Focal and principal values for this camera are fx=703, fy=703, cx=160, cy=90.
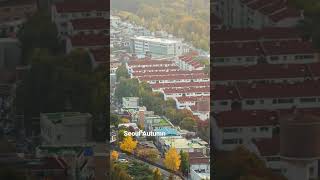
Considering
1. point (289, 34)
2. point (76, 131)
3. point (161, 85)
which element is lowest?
point (76, 131)

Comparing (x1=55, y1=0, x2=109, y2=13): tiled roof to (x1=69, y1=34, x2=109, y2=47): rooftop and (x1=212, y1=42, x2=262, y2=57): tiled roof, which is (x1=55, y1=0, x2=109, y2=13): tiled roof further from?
(x1=212, y1=42, x2=262, y2=57): tiled roof

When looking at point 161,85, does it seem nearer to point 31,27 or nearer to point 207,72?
point 207,72

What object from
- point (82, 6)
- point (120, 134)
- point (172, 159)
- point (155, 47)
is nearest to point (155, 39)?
point (155, 47)

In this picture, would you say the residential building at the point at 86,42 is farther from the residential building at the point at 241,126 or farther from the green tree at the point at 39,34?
the residential building at the point at 241,126

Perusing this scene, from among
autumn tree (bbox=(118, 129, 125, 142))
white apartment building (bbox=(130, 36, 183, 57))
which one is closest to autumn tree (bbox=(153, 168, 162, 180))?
autumn tree (bbox=(118, 129, 125, 142))

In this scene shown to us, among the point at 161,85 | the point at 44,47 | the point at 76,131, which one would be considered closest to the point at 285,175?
the point at 161,85

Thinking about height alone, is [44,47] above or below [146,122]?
above

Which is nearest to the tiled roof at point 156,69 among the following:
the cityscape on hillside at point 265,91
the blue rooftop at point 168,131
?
the cityscape on hillside at point 265,91
